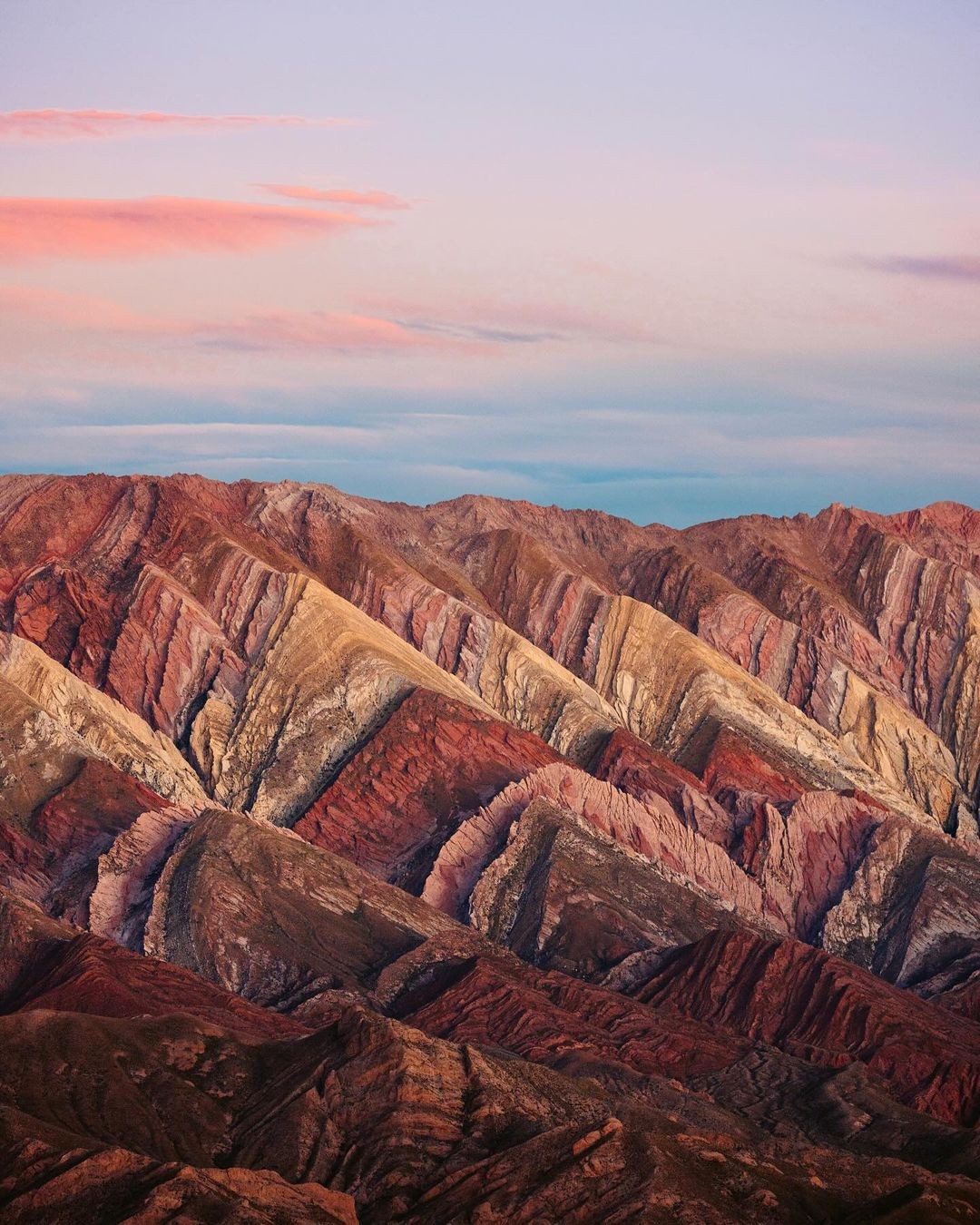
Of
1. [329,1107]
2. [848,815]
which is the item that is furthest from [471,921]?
[329,1107]

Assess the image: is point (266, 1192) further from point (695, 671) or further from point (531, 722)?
point (695, 671)

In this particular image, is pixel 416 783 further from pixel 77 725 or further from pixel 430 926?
pixel 430 926

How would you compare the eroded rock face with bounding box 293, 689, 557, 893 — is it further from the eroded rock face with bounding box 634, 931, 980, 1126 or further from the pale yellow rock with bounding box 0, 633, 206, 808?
the eroded rock face with bounding box 634, 931, 980, 1126

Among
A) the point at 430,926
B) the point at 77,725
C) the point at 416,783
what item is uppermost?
the point at 77,725

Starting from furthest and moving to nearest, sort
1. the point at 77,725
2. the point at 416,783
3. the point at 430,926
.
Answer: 1. the point at 77,725
2. the point at 416,783
3. the point at 430,926

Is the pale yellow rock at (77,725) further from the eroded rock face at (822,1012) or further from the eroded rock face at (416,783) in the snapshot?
the eroded rock face at (822,1012)

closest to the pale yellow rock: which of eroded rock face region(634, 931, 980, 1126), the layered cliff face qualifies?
the layered cliff face

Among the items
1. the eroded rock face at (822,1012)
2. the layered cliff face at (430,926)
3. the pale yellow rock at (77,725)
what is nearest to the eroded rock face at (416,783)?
the layered cliff face at (430,926)

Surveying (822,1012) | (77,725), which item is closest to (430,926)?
(822,1012)

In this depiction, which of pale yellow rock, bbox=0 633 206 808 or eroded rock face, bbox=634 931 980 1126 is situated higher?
pale yellow rock, bbox=0 633 206 808
